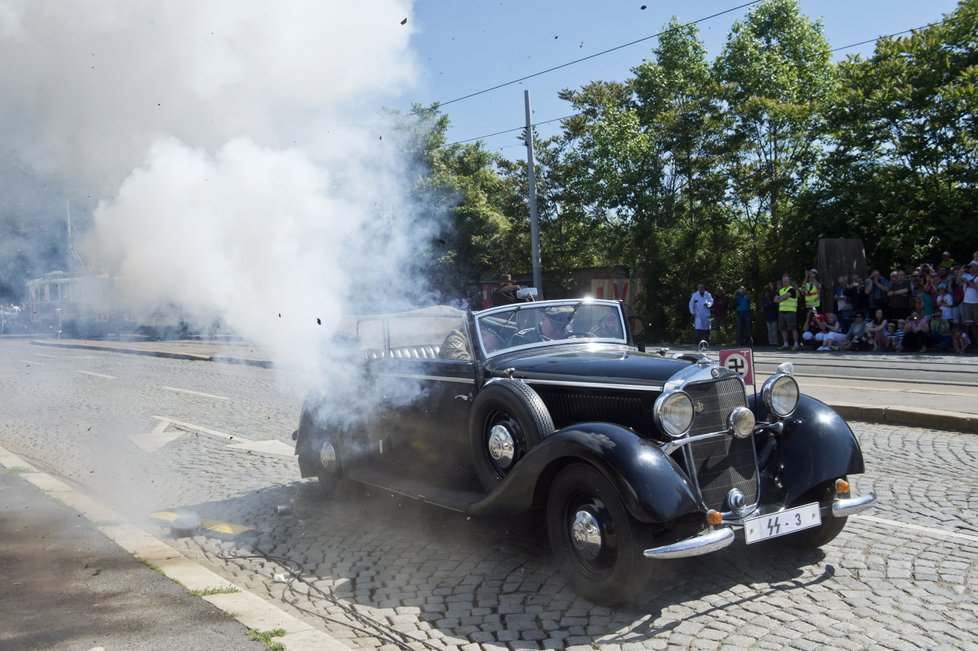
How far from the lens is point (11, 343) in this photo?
28.7m

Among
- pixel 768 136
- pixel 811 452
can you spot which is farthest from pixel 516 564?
pixel 768 136

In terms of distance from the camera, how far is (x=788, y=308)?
18.3 meters

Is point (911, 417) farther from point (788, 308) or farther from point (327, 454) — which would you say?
point (788, 308)

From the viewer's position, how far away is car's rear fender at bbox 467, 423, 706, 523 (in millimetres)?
3904

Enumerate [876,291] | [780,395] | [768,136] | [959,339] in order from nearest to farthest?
[780,395] → [959,339] → [876,291] → [768,136]

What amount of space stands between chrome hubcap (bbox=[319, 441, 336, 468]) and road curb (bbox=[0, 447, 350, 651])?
1.47 metres

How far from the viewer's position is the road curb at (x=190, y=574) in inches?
145

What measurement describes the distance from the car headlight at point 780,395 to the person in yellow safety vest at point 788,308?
14284mm

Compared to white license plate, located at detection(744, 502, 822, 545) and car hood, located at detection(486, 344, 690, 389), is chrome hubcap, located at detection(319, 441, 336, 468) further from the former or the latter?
white license plate, located at detection(744, 502, 822, 545)

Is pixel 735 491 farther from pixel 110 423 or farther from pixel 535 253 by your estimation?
pixel 535 253

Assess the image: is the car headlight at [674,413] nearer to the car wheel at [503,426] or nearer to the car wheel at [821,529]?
the car wheel at [503,426]

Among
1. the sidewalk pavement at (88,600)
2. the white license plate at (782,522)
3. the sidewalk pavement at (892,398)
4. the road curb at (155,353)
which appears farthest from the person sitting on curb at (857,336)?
the sidewalk pavement at (88,600)

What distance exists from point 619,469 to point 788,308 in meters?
15.7

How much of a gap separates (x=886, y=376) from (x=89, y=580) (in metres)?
11.5
